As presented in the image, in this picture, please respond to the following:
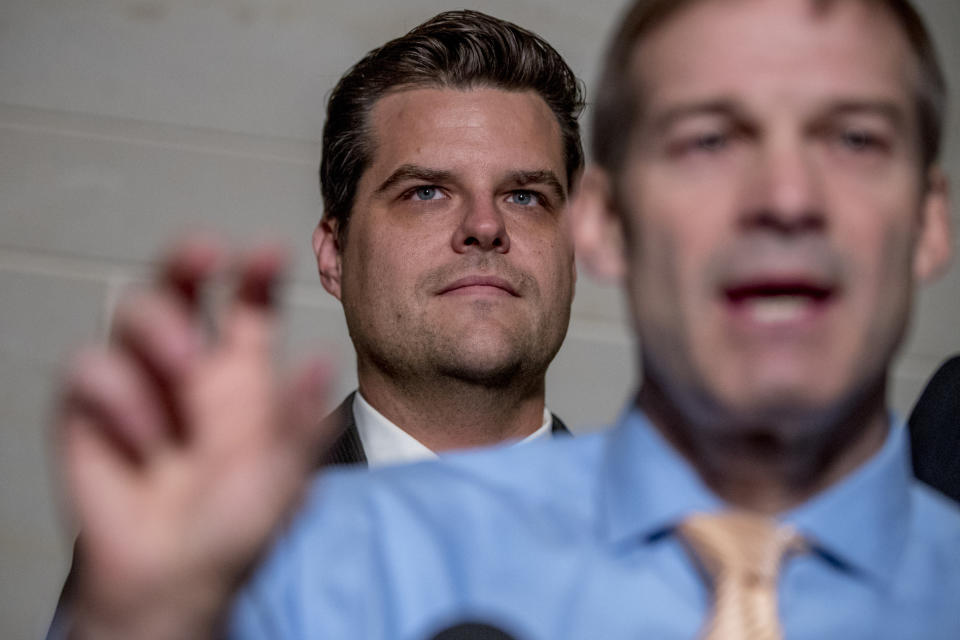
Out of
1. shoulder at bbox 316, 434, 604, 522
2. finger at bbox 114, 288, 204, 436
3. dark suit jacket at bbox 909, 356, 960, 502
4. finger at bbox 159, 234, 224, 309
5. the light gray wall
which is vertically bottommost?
the light gray wall

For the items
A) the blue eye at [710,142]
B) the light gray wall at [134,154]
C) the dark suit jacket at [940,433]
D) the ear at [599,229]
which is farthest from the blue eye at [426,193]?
the blue eye at [710,142]

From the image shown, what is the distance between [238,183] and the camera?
255cm

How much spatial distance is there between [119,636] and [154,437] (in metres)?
0.09

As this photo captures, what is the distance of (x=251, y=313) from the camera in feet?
1.91

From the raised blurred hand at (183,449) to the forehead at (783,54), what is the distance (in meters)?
0.29

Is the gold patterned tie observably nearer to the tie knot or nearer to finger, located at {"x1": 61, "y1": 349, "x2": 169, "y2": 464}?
the tie knot

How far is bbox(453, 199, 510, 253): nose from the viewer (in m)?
1.75

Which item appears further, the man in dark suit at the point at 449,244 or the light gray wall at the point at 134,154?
the light gray wall at the point at 134,154

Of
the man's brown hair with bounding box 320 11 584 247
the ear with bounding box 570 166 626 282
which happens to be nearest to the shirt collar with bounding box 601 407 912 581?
the ear with bounding box 570 166 626 282

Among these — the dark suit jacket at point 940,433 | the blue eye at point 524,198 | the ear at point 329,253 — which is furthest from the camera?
the ear at point 329,253

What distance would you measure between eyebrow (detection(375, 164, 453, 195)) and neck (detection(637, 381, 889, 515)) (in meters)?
1.08

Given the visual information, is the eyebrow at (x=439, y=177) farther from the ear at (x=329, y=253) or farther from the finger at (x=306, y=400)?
the finger at (x=306, y=400)

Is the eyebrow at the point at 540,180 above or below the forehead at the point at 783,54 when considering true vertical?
below

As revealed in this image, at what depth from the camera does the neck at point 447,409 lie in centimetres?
180
